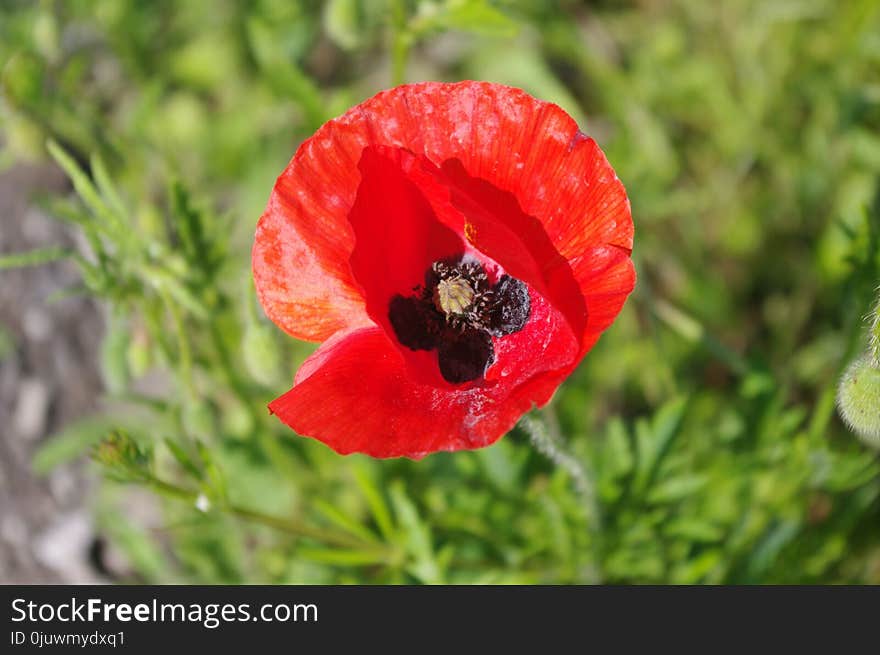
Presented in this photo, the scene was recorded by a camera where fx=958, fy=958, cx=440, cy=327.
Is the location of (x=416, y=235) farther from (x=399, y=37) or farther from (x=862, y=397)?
(x=862, y=397)

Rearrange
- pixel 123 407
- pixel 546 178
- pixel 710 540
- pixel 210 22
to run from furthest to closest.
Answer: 1. pixel 210 22
2. pixel 123 407
3. pixel 710 540
4. pixel 546 178

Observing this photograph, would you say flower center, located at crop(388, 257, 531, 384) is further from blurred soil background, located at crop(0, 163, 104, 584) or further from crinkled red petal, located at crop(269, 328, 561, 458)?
blurred soil background, located at crop(0, 163, 104, 584)

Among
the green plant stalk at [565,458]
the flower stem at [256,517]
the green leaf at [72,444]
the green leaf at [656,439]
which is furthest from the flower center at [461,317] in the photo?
the green leaf at [72,444]

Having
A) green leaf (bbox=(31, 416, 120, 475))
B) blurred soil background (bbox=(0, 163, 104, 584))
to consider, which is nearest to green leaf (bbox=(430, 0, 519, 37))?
green leaf (bbox=(31, 416, 120, 475))

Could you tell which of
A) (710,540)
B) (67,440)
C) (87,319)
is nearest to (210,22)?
(87,319)

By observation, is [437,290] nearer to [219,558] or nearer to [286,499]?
[286,499]

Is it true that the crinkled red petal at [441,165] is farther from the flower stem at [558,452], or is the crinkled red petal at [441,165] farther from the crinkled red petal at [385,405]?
the flower stem at [558,452]

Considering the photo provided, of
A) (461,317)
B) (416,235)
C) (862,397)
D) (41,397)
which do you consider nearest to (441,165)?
(416,235)
